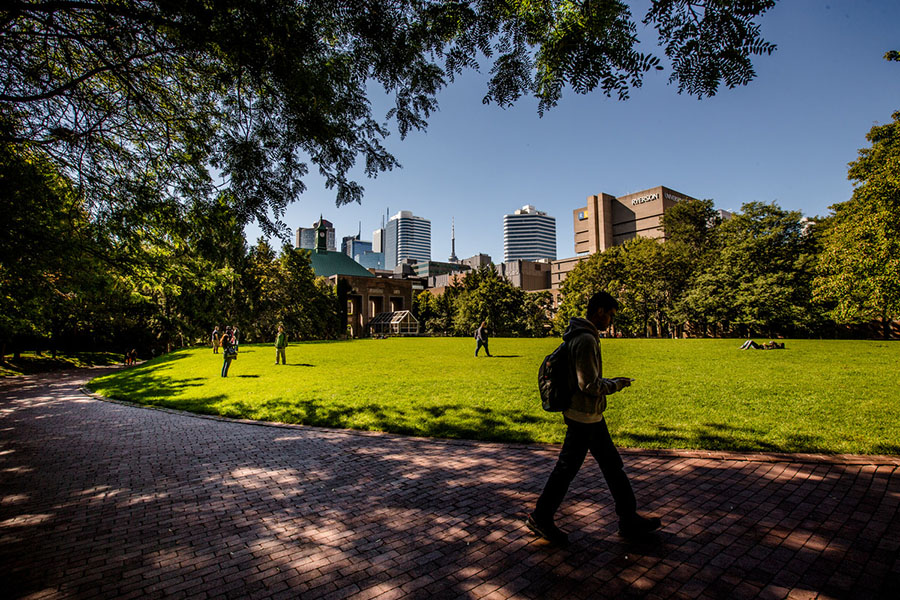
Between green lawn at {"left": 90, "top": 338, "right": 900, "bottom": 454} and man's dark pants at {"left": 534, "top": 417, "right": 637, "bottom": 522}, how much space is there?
330 centimetres

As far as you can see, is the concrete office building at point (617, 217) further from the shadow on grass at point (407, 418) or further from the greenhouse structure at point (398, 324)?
the shadow on grass at point (407, 418)

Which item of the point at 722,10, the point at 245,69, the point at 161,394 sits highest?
the point at 245,69

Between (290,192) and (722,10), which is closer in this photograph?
(722,10)

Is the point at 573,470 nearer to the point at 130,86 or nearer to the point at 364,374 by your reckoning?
the point at 130,86

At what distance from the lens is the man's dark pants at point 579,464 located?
3.46 metres

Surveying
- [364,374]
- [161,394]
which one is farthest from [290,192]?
[161,394]

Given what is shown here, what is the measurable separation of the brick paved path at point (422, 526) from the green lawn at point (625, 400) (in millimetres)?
989

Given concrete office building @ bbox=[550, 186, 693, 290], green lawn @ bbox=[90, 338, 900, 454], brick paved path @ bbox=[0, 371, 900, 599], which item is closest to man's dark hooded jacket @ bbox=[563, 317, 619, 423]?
brick paved path @ bbox=[0, 371, 900, 599]

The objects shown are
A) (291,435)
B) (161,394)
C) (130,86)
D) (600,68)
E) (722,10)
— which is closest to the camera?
(722,10)

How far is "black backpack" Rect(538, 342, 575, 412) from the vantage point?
350 cm

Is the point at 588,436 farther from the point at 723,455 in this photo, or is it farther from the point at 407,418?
the point at 407,418

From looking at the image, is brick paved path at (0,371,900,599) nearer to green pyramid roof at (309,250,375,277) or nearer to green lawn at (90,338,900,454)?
green lawn at (90,338,900,454)

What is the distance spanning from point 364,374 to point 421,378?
265cm

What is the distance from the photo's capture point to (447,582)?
10.0ft
